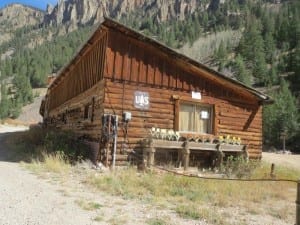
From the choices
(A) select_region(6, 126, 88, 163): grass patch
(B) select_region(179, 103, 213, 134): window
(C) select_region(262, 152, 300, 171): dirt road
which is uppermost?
(B) select_region(179, 103, 213, 134): window

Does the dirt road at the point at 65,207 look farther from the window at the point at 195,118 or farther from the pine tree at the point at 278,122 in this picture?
the pine tree at the point at 278,122

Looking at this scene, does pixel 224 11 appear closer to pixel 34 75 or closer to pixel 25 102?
pixel 34 75

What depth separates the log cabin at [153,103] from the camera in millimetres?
15125

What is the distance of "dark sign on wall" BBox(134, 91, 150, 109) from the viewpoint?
15719mm

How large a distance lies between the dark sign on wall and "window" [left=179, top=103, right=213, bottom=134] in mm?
1729

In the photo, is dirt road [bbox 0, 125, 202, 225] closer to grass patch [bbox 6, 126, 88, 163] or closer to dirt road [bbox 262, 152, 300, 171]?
grass patch [bbox 6, 126, 88, 163]

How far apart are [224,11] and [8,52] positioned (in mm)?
106488

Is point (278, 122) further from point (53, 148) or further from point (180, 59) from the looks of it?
point (53, 148)

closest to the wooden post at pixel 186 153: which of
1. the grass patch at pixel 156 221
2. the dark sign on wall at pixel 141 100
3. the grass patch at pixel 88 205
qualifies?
the dark sign on wall at pixel 141 100

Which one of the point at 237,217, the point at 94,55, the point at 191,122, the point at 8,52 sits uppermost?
the point at 8,52

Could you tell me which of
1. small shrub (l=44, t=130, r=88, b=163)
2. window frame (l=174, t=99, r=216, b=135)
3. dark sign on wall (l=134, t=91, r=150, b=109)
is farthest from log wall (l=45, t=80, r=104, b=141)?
window frame (l=174, t=99, r=216, b=135)

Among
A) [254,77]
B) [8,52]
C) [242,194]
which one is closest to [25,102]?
[254,77]

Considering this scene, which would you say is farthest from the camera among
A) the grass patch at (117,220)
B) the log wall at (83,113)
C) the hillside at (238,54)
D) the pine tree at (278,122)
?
the hillside at (238,54)

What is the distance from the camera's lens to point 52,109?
31453mm
